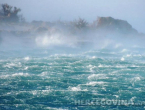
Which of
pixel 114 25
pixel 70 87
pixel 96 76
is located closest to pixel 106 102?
pixel 70 87

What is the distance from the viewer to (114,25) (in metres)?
66.9

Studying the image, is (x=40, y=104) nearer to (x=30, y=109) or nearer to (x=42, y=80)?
(x=30, y=109)

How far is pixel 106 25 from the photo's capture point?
2596 inches

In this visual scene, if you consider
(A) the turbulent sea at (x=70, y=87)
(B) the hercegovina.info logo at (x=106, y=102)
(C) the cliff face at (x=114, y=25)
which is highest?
(C) the cliff face at (x=114, y=25)

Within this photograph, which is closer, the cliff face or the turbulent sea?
the turbulent sea

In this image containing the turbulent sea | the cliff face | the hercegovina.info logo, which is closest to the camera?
the turbulent sea

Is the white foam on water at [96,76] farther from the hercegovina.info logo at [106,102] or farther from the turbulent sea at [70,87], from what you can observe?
the hercegovina.info logo at [106,102]

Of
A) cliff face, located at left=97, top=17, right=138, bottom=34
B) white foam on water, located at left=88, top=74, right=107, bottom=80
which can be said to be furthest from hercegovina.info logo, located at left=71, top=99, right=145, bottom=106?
cliff face, located at left=97, top=17, right=138, bottom=34

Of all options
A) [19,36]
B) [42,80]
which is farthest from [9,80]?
[19,36]

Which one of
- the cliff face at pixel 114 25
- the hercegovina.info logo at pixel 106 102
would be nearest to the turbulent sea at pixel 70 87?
the hercegovina.info logo at pixel 106 102

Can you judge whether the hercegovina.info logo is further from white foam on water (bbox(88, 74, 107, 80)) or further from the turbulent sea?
white foam on water (bbox(88, 74, 107, 80))

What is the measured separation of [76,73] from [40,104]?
30.6 feet

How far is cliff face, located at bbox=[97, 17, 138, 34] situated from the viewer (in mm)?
66062

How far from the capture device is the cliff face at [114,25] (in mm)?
66062
